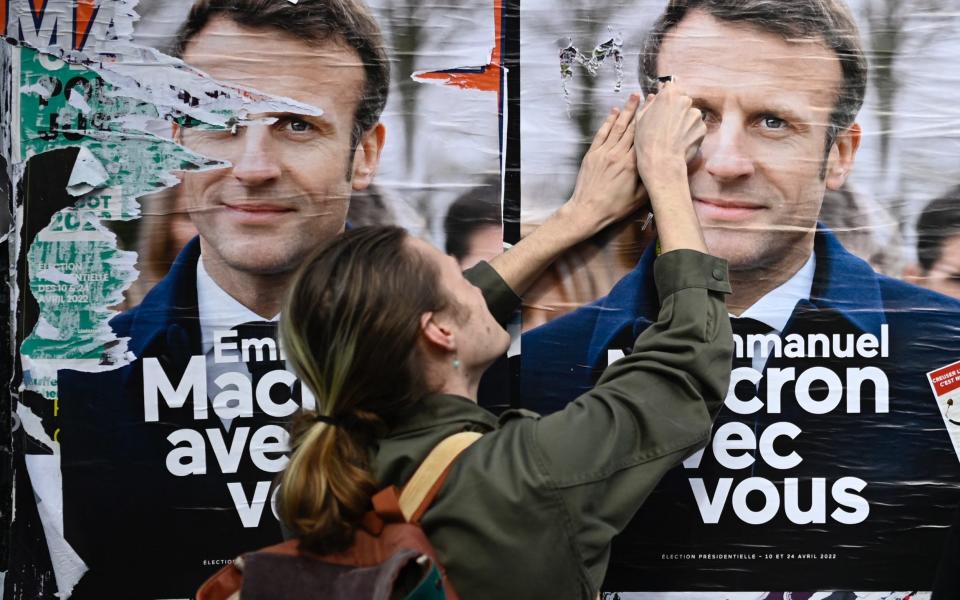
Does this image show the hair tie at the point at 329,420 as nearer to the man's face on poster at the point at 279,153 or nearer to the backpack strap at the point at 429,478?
the backpack strap at the point at 429,478

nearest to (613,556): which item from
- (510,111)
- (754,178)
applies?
(754,178)

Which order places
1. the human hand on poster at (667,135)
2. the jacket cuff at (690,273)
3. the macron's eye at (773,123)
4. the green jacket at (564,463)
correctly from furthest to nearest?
the macron's eye at (773,123), the human hand on poster at (667,135), the jacket cuff at (690,273), the green jacket at (564,463)

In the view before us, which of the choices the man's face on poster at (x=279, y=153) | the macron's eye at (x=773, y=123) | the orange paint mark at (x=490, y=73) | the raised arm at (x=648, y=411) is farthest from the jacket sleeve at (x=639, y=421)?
the man's face on poster at (x=279, y=153)

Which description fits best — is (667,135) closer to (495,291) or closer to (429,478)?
(495,291)

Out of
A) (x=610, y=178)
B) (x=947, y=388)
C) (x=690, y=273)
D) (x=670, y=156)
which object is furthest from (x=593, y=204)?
(x=947, y=388)

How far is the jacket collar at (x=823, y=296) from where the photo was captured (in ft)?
5.00

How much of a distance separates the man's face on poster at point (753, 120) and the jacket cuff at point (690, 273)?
257mm

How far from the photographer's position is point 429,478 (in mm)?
1080

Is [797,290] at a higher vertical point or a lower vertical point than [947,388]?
higher

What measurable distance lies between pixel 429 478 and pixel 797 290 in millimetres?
825

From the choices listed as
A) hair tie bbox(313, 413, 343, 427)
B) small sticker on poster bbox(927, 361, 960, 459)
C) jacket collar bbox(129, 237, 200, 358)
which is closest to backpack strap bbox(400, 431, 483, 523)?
hair tie bbox(313, 413, 343, 427)

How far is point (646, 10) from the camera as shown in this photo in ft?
4.97

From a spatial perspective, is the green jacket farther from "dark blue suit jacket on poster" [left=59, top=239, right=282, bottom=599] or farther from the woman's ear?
"dark blue suit jacket on poster" [left=59, top=239, right=282, bottom=599]

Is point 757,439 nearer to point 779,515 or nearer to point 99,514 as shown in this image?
point 779,515
